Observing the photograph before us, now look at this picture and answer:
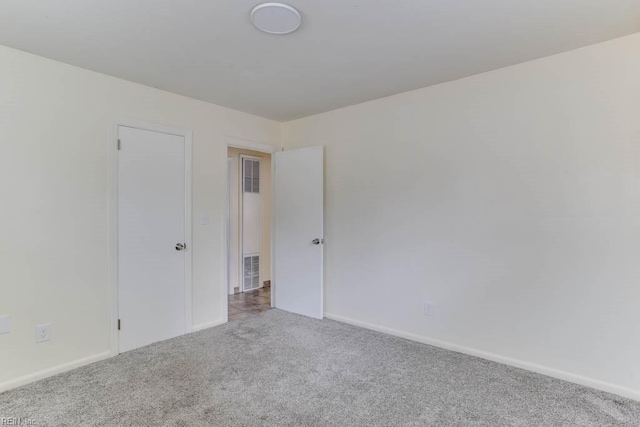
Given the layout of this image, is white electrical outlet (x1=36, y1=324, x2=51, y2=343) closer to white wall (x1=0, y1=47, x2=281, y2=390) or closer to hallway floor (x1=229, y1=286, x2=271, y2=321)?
white wall (x1=0, y1=47, x2=281, y2=390)

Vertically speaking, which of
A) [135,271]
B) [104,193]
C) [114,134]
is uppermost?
[114,134]

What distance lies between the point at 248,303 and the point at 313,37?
335 cm

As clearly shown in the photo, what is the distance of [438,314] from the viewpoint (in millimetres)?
2910

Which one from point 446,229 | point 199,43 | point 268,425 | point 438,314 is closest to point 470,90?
point 446,229

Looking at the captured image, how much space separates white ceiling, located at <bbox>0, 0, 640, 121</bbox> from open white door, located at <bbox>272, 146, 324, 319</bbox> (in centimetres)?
112

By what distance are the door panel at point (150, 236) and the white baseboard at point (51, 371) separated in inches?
7.2

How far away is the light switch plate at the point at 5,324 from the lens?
2.18 metres

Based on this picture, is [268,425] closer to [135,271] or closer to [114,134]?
[135,271]

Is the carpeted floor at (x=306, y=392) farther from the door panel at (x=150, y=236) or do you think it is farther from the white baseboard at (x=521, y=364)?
the door panel at (x=150, y=236)

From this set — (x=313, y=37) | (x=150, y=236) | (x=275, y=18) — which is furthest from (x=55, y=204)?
(x=313, y=37)

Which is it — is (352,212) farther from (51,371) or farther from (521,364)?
(51,371)

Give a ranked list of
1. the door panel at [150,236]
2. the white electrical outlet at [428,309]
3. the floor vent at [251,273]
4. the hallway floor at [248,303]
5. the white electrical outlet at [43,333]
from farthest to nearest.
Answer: the floor vent at [251,273] < the hallway floor at [248,303] < the white electrical outlet at [428,309] < the door panel at [150,236] < the white electrical outlet at [43,333]

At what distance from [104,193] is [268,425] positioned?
7.10ft

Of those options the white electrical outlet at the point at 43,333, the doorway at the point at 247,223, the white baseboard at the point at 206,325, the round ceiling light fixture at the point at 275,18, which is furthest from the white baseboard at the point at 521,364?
the round ceiling light fixture at the point at 275,18
